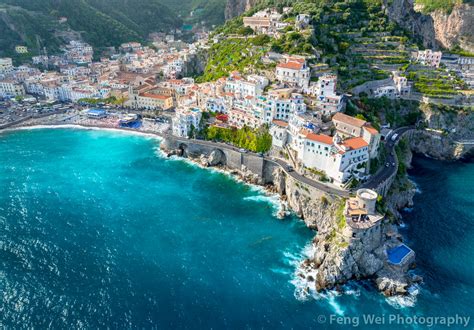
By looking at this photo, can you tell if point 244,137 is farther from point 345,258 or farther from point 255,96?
point 345,258

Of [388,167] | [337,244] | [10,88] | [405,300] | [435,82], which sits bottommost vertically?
[405,300]

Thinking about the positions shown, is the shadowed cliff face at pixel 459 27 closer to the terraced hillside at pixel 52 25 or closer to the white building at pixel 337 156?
the white building at pixel 337 156

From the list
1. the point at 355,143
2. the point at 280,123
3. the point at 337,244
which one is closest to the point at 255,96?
the point at 280,123

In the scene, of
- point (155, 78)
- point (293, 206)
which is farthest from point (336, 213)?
point (155, 78)

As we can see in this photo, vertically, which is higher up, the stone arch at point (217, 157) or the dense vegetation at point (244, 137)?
the dense vegetation at point (244, 137)

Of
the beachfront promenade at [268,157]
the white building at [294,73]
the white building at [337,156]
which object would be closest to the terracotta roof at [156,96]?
Answer: the beachfront promenade at [268,157]

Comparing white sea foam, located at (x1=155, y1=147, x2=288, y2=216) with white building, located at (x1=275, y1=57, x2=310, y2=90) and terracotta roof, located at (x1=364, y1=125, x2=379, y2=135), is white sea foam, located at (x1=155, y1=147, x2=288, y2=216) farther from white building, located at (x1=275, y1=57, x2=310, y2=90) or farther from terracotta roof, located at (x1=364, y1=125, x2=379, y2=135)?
white building, located at (x1=275, y1=57, x2=310, y2=90)
